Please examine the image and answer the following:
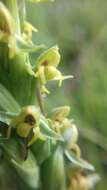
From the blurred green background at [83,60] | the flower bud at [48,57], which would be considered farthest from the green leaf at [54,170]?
the blurred green background at [83,60]

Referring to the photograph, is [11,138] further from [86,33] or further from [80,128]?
[86,33]

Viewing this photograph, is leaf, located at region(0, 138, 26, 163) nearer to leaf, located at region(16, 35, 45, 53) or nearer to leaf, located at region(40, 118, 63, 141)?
leaf, located at region(40, 118, 63, 141)

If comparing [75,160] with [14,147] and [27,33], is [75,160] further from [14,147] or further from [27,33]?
[27,33]

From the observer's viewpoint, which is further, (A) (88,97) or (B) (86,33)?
(B) (86,33)

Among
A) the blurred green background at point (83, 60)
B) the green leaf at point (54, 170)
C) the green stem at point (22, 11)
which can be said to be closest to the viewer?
the green stem at point (22, 11)

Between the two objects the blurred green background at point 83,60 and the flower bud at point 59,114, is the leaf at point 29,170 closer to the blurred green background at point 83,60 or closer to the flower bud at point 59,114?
the flower bud at point 59,114

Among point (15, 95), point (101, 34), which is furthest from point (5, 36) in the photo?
point (101, 34)

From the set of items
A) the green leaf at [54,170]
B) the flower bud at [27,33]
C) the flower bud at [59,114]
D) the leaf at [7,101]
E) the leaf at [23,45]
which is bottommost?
the green leaf at [54,170]
